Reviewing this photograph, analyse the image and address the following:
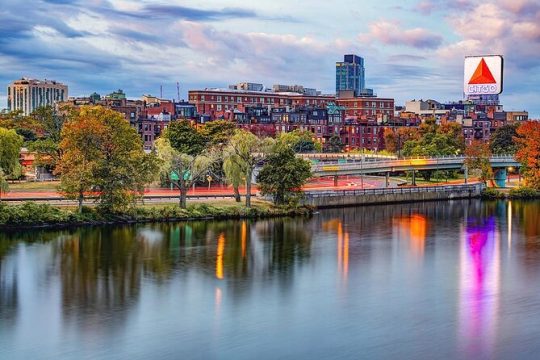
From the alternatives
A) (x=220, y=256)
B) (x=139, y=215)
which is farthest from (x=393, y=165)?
(x=220, y=256)

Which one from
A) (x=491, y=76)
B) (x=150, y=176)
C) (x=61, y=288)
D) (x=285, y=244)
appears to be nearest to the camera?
(x=61, y=288)

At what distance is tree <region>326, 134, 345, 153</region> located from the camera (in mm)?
190125

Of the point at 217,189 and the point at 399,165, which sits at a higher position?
the point at 399,165

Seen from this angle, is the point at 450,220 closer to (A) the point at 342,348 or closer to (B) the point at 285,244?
(B) the point at 285,244

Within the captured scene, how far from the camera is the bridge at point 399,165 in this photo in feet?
379

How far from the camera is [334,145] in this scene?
19100 centimetres

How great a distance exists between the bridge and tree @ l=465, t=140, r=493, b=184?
191 cm

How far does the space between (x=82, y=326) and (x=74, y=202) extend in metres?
39.4

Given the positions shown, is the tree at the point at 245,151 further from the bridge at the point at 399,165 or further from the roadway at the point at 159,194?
the bridge at the point at 399,165

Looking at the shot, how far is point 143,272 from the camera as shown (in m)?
61.2

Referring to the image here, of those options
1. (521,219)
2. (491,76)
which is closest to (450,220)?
(521,219)

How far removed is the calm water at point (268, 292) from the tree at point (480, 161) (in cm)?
4234

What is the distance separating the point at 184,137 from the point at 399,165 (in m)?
34.2

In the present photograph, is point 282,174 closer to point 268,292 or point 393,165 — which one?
point 393,165
